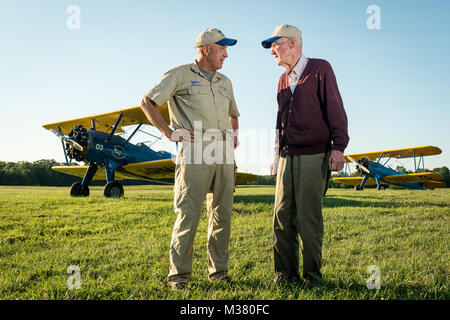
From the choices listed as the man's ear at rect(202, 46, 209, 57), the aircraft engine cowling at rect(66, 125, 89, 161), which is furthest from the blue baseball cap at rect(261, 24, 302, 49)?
the aircraft engine cowling at rect(66, 125, 89, 161)

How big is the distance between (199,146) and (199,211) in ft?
1.62

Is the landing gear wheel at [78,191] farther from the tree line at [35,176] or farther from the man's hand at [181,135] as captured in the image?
the tree line at [35,176]

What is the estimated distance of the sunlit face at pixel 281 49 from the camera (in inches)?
88.1

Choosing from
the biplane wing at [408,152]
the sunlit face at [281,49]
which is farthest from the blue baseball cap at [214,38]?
the biplane wing at [408,152]

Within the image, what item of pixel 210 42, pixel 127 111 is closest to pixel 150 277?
pixel 210 42

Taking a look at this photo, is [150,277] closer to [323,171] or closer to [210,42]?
[323,171]

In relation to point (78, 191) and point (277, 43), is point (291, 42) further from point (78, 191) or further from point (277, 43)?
point (78, 191)

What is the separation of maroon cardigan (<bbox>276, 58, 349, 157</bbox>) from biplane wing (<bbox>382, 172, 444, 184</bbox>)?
21.4m

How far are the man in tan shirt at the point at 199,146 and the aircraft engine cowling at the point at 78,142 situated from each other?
858 centimetres

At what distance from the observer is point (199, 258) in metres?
2.88

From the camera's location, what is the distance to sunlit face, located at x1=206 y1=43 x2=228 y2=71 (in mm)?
2279

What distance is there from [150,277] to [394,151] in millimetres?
24188

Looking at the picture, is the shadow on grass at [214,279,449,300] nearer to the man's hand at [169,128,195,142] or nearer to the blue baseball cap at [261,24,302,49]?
A: the man's hand at [169,128,195,142]
